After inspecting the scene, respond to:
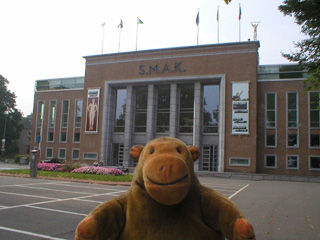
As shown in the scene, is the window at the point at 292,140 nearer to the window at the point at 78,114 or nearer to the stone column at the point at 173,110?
the stone column at the point at 173,110

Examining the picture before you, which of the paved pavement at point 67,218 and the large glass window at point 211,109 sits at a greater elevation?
the large glass window at point 211,109

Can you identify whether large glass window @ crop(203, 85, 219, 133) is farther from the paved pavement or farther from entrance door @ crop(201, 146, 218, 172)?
the paved pavement

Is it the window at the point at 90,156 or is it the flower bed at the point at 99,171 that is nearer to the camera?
the flower bed at the point at 99,171

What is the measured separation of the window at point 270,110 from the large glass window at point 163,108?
11531 mm

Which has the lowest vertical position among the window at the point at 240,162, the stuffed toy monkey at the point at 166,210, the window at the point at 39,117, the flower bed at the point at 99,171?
the flower bed at the point at 99,171

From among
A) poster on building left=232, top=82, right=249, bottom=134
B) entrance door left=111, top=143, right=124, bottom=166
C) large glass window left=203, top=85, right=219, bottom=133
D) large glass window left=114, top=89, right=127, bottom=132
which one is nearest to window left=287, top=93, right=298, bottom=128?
poster on building left=232, top=82, right=249, bottom=134

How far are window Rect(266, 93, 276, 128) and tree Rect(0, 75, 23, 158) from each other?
47.5 meters

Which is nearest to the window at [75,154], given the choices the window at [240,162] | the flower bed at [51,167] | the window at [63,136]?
the window at [63,136]

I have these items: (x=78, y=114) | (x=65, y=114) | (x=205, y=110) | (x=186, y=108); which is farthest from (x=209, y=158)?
(x=65, y=114)

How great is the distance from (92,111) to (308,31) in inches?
1182

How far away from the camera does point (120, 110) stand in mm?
37094

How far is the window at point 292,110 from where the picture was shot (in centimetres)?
3062

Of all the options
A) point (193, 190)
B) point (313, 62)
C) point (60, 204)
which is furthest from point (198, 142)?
point (193, 190)

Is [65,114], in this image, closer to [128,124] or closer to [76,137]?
[76,137]
